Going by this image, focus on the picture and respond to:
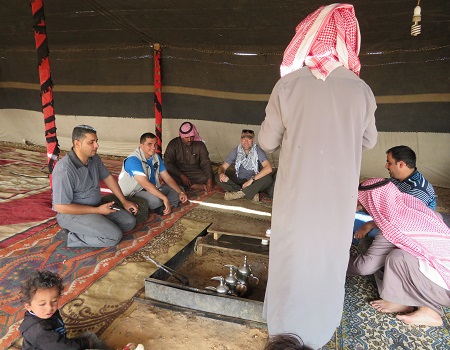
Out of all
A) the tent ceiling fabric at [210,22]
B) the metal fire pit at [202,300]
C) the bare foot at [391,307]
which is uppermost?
the tent ceiling fabric at [210,22]

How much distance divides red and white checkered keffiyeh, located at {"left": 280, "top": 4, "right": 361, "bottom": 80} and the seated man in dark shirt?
3.46 m

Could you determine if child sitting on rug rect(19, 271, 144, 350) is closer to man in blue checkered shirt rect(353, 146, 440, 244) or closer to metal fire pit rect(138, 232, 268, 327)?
metal fire pit rect(138, 232, 268, 327)

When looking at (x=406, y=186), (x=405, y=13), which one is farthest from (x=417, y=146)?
(x=406, y=186)

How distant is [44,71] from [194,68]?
299 centimetres

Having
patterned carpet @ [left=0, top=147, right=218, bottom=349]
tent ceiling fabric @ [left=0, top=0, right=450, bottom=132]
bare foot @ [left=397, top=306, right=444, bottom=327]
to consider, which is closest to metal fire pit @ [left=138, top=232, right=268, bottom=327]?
patterned carpet @ [left=0, top=147, right=218, bottom=349]

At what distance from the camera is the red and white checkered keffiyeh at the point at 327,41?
152 centimetres

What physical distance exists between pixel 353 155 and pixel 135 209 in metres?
2.43

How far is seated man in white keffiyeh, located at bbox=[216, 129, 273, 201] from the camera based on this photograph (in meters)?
4.54

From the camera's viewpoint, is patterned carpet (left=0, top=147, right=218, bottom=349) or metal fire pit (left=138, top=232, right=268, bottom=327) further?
patterned carpet (left=0, top=147, right=218, bottom=349)

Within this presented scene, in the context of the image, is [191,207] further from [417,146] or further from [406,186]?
[417,146]

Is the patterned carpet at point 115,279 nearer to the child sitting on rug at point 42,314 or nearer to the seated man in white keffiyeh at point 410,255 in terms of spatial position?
the seated man in white keffiyeh at point 410,255

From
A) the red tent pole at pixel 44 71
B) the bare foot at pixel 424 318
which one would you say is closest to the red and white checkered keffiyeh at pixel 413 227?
the bare foot at pixel 424 318

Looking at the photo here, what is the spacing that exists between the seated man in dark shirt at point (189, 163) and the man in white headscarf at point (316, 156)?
3325 mm

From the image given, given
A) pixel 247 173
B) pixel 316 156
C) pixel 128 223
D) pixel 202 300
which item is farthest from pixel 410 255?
pixel 247 173
